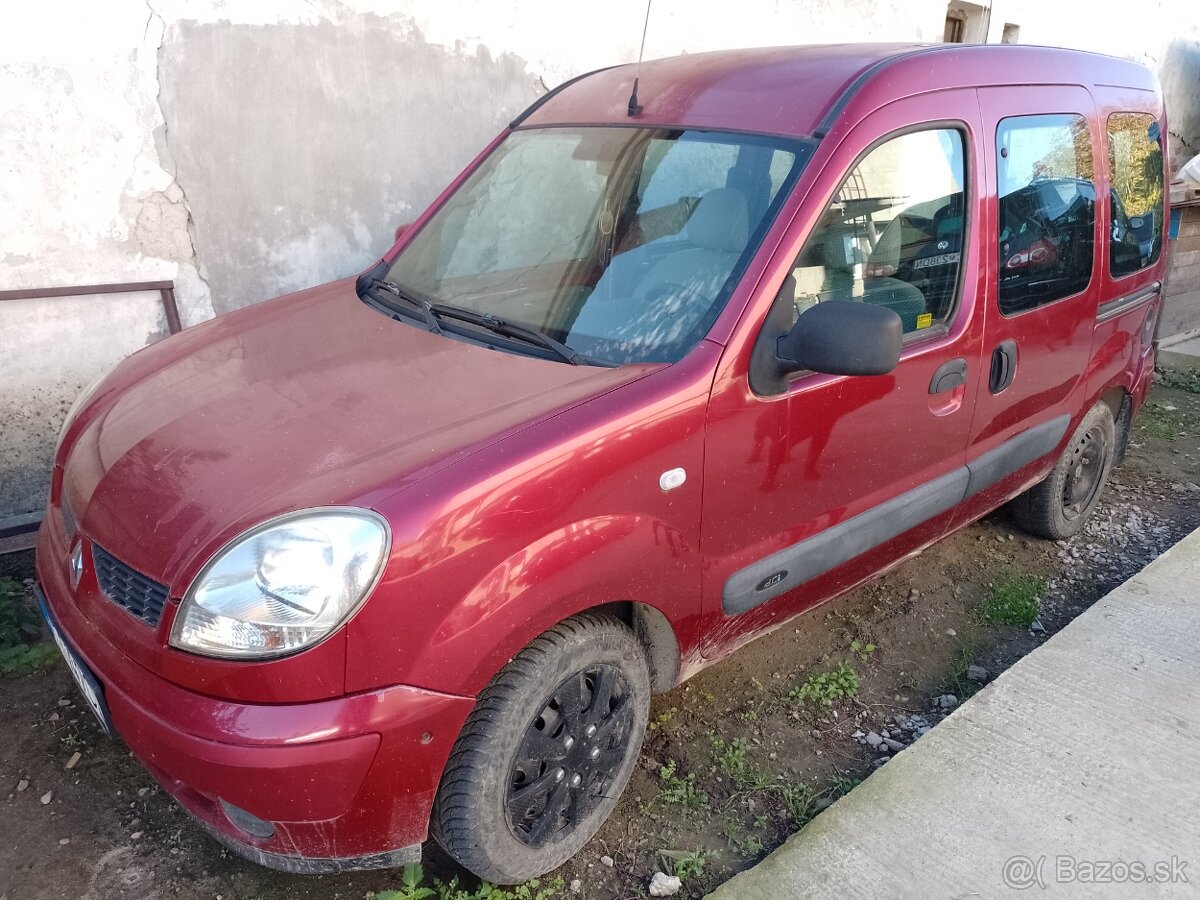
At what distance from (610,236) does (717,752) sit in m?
1.54

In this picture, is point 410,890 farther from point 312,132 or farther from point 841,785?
point 312,132

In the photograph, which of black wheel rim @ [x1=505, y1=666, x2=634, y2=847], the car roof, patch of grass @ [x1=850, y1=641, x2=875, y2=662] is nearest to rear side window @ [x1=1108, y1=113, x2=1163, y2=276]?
the car roof

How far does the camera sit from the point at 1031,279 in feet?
9.64

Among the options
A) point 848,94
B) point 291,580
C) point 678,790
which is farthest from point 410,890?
point 848,94

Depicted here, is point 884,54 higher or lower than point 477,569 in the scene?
higher

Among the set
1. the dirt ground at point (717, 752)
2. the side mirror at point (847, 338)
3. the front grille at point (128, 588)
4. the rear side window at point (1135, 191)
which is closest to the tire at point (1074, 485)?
the dirt ground at point (717, 752)

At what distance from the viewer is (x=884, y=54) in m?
2.54

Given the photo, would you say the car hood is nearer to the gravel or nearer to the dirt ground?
the dirt ground

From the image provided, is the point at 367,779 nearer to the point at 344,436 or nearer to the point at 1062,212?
the point at 344,436

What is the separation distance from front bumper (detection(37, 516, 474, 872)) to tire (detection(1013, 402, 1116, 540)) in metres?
2.88

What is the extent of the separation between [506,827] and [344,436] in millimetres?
957

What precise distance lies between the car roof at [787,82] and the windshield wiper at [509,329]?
79 cm

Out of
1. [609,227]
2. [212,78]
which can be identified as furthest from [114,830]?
[212,78]

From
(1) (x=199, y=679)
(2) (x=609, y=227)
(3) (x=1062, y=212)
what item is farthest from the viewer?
(3) (x=1062, y=212)
